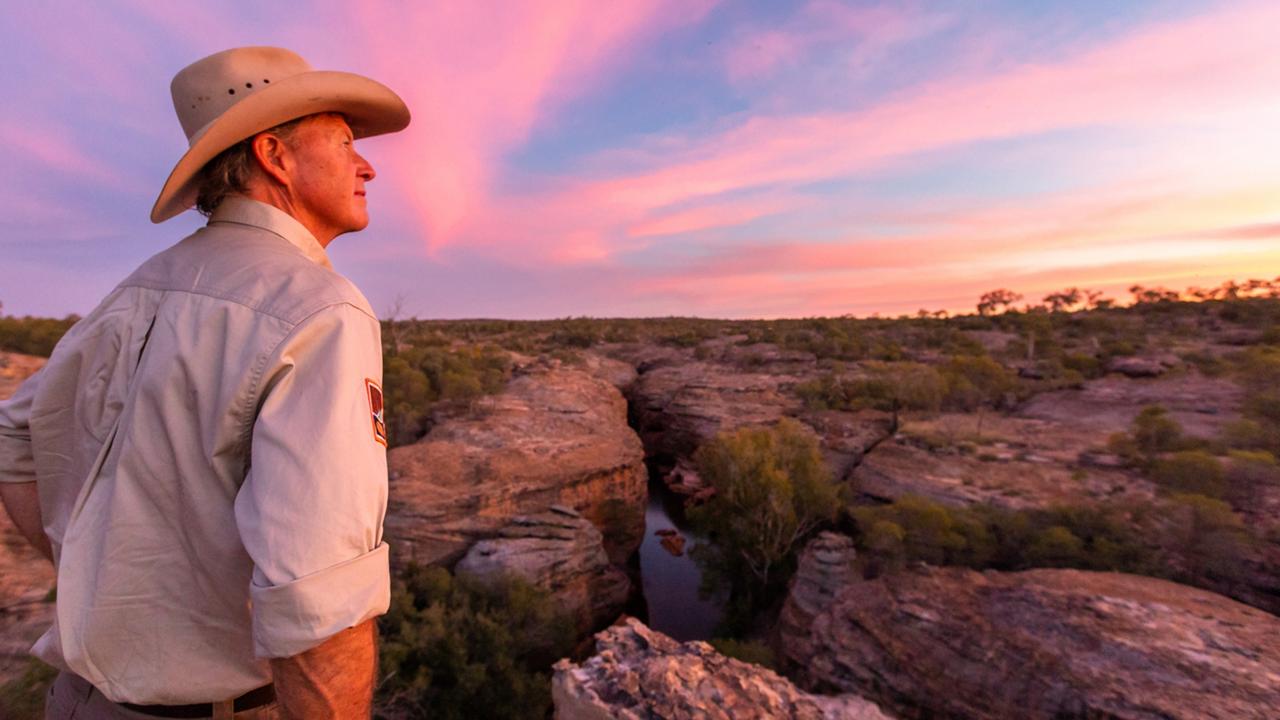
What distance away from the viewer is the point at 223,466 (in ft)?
2.75

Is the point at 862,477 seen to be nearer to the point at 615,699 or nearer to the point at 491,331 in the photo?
the point at 615,699

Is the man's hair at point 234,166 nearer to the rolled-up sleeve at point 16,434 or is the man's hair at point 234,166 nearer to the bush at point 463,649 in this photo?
the rolled-up sleeve at point 16,434

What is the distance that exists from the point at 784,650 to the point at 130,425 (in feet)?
29.2

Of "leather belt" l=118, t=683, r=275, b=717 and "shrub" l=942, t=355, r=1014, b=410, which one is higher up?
"leather belt" l=118, t=683, r=275, b=717

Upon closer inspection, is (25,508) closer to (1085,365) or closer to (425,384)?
(425,384)

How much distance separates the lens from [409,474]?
34.3 feet

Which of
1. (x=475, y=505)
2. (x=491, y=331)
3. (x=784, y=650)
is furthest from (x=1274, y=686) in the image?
(x=491, y=331)

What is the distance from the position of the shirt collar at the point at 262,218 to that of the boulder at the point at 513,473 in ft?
30.5

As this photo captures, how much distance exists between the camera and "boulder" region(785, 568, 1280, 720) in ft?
14.3

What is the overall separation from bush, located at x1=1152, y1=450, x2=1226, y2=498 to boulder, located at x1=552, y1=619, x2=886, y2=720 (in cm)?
705

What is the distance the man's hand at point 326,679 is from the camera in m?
0.77

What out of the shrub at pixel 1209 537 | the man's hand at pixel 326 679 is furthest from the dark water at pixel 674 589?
the man's hand at pixel 326 679

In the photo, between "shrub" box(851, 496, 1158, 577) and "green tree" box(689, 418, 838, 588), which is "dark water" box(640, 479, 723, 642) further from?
"shrub" box(851, 496, 1158, 577)

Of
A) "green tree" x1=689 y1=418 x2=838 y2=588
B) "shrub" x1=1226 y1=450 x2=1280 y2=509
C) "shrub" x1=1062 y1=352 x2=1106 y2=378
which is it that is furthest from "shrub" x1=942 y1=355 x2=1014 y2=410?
"shrub" x1=1226 y1=450 x2=1280 y2=509
